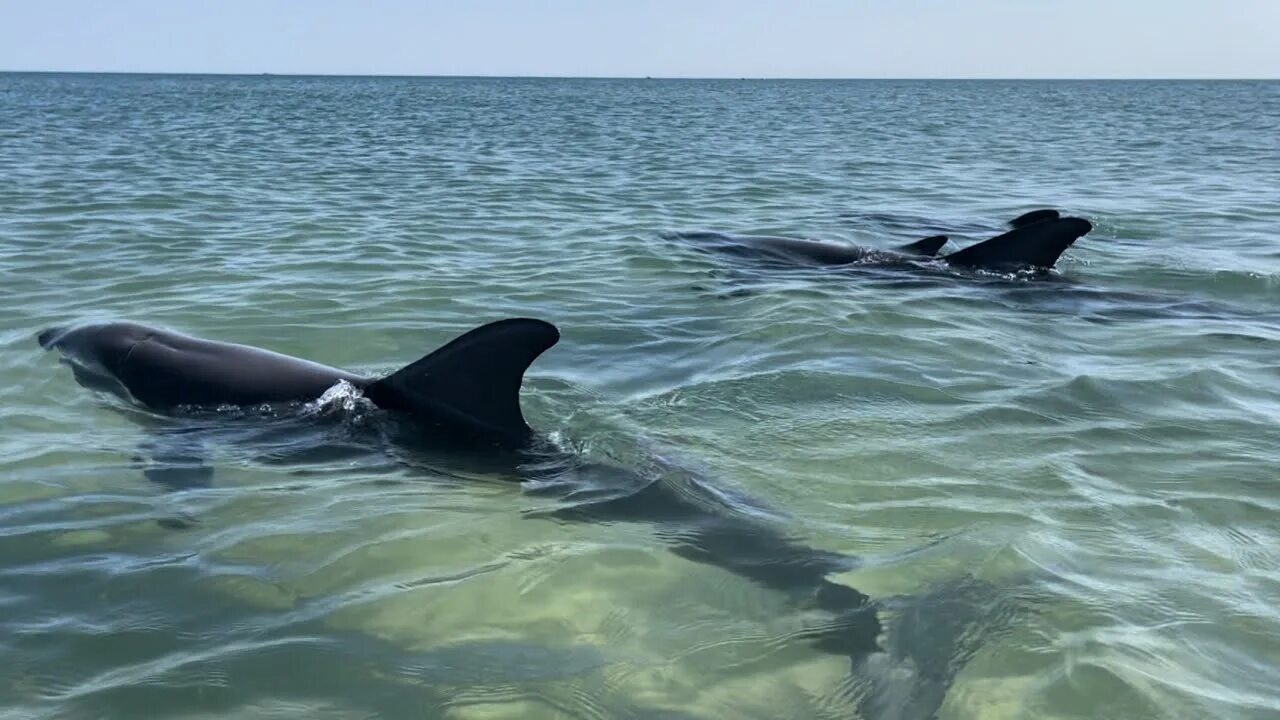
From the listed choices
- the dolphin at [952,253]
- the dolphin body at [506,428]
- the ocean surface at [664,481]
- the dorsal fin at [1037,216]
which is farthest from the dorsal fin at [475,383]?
the dorsal fin at [1037,216]

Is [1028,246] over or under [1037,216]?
under

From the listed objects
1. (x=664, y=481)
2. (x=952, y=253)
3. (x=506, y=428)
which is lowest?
(x=664, y=481)

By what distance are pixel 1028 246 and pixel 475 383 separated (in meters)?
7.91

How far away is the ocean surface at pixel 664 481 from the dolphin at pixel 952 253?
0.43 metres

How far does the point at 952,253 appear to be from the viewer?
13055 mm

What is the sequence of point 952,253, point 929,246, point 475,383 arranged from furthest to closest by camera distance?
point 929,246, point 952,253, point 475,383

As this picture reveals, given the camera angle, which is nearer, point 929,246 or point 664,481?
point 664,481

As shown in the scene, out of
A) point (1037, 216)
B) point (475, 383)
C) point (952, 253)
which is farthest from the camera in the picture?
point (1037, 216)

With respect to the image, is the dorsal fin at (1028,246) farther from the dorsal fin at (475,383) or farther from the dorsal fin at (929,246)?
the dorsal fin at (475,383)

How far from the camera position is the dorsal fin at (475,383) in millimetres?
6082

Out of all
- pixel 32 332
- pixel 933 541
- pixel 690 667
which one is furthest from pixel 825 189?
pixel 690 667

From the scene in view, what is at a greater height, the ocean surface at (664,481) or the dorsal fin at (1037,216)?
the dorsal fin at (1037,216)

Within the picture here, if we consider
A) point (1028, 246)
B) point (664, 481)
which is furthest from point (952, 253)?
point (664, 481)

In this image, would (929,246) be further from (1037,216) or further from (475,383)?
(475,383)
